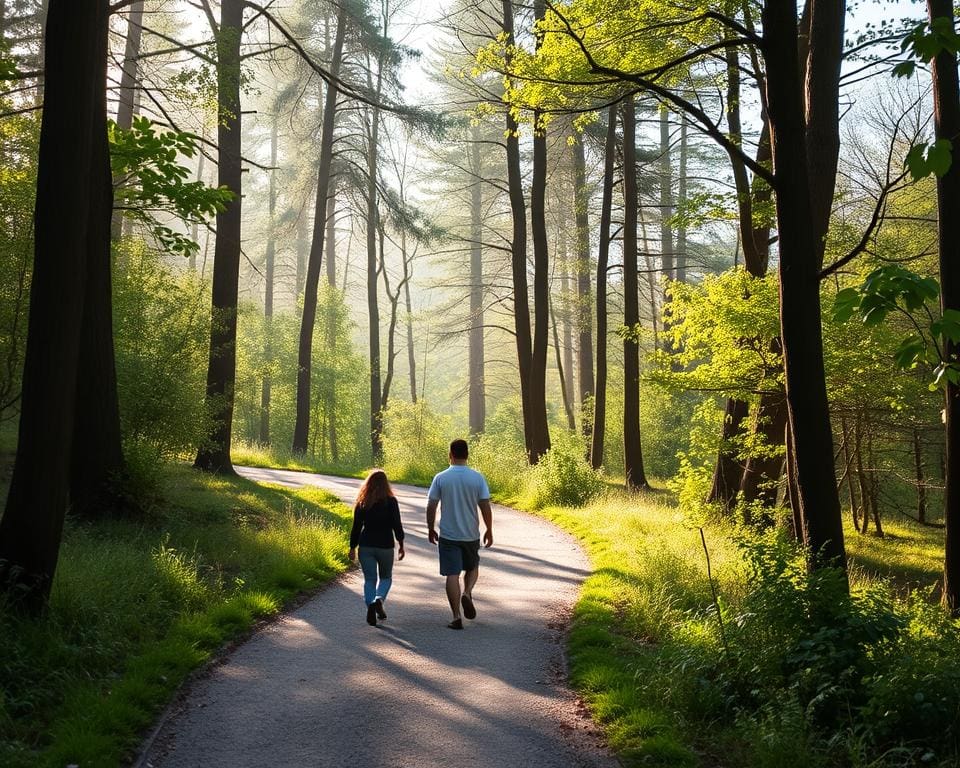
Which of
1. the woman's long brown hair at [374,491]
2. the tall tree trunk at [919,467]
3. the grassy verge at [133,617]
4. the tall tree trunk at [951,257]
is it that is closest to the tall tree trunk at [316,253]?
the grassy verge at [133,617]

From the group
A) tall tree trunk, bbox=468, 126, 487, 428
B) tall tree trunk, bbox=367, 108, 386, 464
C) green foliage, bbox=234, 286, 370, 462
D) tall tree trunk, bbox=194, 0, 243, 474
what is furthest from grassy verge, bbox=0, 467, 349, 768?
tall tree trunk, bbox=468, 126, 487, 428

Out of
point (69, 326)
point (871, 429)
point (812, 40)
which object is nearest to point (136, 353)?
point (69, 326)

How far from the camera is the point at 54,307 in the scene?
6.56 meters

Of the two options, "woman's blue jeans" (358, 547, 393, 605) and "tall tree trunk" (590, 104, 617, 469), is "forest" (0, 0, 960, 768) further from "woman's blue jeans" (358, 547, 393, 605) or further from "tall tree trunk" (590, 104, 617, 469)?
"woman's blue jeans" (358, 547, 393, 605)

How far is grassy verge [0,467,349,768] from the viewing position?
16.2ft

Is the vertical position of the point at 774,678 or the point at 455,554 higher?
the point at 455,554

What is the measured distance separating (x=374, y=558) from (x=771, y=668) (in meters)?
4.02

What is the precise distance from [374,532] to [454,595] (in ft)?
3.42

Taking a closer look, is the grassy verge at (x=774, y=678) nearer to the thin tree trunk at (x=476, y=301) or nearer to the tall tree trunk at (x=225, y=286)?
the tall tree trunk at (x=225, y=286)

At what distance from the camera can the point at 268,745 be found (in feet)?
16.2

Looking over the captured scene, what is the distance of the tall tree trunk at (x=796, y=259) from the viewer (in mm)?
6586

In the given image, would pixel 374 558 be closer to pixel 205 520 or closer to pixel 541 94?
pixel 205 520

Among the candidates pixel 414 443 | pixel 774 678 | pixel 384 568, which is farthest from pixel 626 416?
pixel 774 678

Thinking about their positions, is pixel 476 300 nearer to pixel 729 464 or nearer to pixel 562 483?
pixel 562 483
